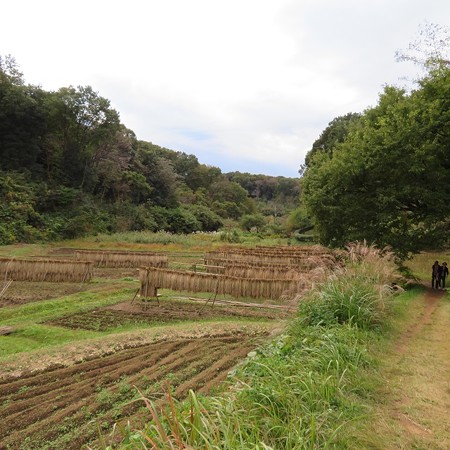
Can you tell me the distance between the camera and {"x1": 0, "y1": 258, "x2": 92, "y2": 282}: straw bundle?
18.5 meters

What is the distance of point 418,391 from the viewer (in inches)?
195

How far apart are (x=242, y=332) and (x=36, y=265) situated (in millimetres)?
12317

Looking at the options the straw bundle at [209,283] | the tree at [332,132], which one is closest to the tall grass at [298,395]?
the straw bundle at [209,283]

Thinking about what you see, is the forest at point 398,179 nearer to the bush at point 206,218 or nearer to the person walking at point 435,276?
the person walking at point 435,276

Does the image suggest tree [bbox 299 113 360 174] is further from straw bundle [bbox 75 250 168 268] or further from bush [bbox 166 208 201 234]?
straw bundle [bbox 75 250 168 268]

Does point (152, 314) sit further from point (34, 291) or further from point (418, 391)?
point (418, 391)

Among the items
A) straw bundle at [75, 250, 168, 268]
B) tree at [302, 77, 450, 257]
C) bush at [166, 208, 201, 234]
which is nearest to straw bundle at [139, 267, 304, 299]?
tree at [302, 77, 450, 257]

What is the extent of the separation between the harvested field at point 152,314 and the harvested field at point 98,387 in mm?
3370

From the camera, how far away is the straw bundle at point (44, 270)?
728 inches

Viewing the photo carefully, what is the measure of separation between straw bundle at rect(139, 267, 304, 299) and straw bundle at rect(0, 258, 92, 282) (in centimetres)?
569

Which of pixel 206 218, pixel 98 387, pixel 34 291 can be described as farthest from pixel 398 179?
pixel 206 218

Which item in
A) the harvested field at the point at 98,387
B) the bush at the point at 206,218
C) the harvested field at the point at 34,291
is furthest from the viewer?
the bush at the point at 206,218

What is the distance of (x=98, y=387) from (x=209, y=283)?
770 centimetres


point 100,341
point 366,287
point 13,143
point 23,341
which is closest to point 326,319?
point 366,287
